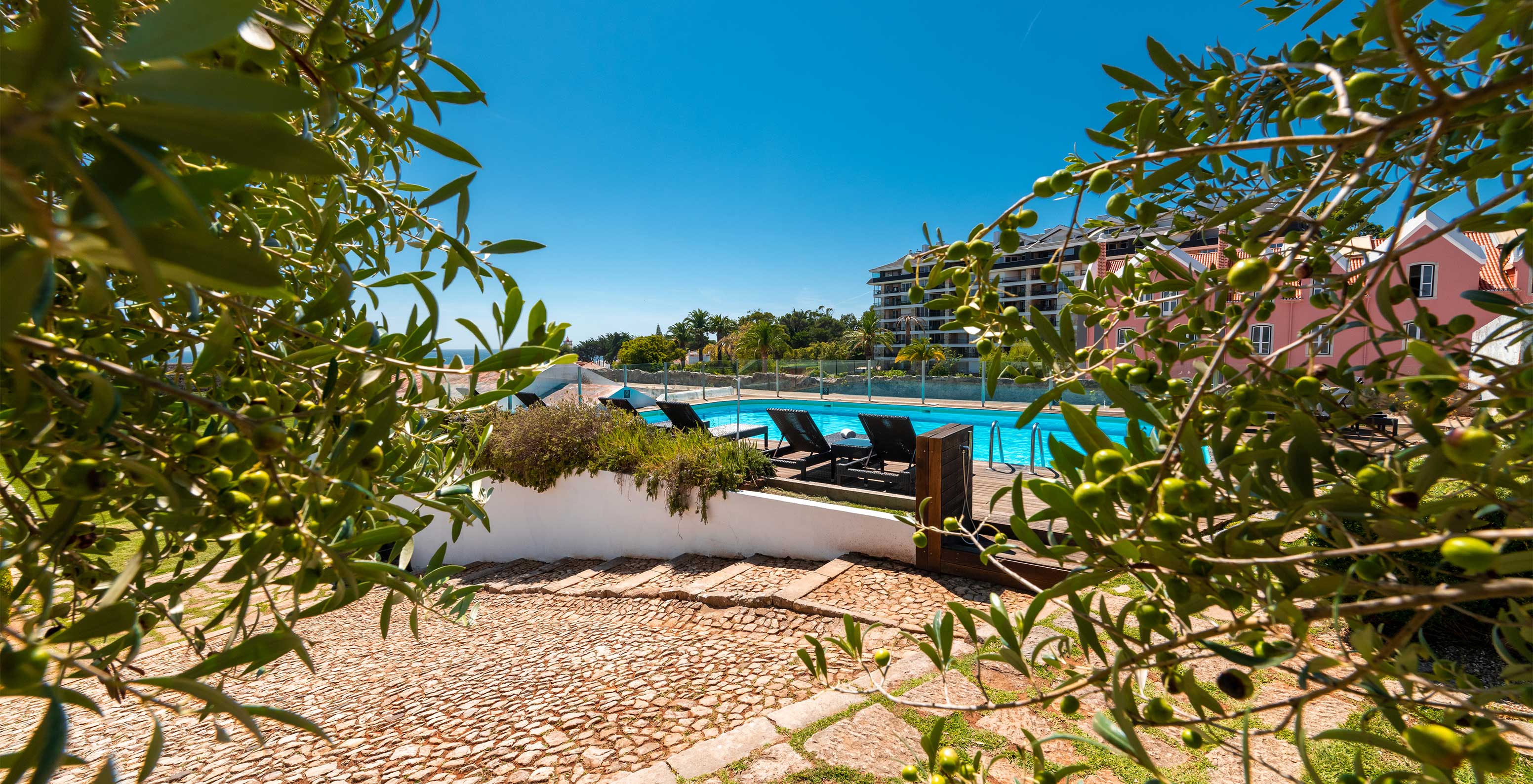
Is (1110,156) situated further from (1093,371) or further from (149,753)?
(149,753)

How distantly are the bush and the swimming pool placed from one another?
4.23 meters

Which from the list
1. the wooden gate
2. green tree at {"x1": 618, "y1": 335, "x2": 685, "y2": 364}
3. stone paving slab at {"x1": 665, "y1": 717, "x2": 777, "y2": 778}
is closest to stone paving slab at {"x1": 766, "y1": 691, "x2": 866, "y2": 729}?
stone paving slab at {"x1": 665, "y1": 717, "x2": 777, "y2": 778}

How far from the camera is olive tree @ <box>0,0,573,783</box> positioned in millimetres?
259

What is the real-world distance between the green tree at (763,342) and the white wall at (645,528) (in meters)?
38.8

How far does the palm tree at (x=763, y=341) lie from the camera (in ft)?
152

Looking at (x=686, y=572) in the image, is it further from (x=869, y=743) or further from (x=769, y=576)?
(x=869, y=743)

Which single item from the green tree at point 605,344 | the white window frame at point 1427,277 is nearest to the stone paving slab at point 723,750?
the white window frame at point 1427,277

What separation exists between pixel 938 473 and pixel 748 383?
2189 centimetres

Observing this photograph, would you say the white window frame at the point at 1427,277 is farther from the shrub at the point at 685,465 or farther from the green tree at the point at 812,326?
the green tree at the point at 812,326

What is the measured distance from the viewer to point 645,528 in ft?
21.4

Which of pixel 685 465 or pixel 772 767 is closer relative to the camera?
pixel 772 767

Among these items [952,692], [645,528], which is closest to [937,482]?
[952,692]

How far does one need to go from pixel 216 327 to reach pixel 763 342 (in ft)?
151

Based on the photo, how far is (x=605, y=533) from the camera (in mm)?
6824
